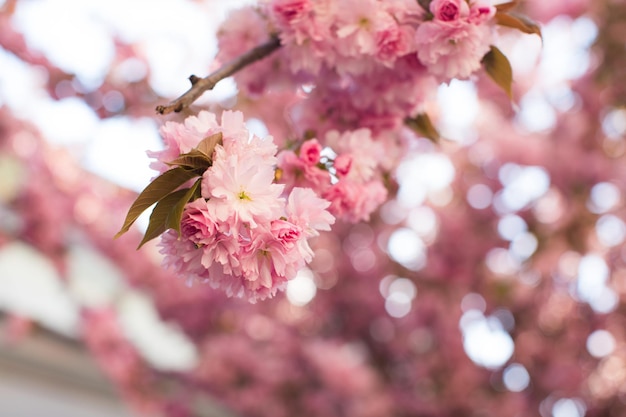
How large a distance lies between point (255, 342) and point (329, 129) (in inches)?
95.9

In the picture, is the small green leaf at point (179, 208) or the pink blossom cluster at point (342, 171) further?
the pink blossom cluster at point (342, 171)

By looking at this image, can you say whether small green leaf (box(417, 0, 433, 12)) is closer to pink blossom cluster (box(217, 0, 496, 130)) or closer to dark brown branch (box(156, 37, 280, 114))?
pink blossom cluster (box(217, 0, 496, 130))

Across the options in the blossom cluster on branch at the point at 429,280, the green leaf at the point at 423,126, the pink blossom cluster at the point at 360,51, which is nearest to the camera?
the pink blossom cluster at the point at 360,51

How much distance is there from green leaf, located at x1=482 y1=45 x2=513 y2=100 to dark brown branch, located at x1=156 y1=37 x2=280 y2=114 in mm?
277

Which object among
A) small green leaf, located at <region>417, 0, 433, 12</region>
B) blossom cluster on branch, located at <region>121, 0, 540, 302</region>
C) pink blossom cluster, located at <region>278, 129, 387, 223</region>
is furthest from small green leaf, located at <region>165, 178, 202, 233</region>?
small green leaf, located at <region>417, 0, 433, 12</region>

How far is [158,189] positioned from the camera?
67cm

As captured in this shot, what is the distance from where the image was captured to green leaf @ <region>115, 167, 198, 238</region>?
667 millimetres

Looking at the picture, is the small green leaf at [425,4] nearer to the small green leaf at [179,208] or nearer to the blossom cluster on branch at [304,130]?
the blossom cluster on branch at [304,130]

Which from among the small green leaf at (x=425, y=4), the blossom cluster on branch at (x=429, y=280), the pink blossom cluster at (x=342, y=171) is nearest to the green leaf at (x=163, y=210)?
the pink blossom cluster at (x=342, y=171)

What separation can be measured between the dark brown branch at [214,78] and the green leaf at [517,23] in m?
0.29

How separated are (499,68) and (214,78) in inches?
14.3

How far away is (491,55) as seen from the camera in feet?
2.97

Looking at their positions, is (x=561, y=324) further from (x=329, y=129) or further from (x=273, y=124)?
(x=329, y=129)

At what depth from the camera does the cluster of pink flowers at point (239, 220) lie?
25.9 inches
